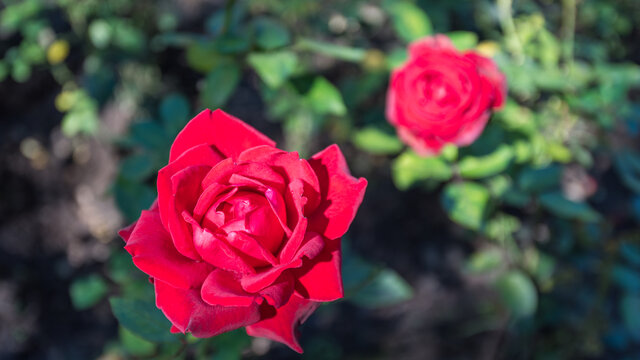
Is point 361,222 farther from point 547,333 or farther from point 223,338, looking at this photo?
point 223,338

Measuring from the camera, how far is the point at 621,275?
1.29 meters

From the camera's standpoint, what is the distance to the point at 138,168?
46.2 inches

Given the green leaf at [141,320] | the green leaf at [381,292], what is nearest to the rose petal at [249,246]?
the green leaf at [141,320]

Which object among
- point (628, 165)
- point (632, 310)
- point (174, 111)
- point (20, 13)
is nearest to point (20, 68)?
point (20, 13)

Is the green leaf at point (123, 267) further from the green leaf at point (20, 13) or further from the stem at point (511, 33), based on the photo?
the stem at point (511, 33)

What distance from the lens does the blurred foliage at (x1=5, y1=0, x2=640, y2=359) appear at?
1.10 meters

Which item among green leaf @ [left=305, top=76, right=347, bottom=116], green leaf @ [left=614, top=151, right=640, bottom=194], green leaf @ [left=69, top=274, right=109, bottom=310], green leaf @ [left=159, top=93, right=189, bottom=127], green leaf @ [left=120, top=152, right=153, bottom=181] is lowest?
green leaf @ [left=69, top=274, right=109, bottom=310]

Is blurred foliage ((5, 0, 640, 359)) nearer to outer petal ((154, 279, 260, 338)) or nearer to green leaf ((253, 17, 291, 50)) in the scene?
green leaf ((253, 17, 291, 50))

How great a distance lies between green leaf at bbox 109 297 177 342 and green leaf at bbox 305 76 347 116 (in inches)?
23.3

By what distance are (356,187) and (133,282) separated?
2.74 ft

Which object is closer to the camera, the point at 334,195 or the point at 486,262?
the point at 334,195

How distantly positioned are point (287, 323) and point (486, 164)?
73cm

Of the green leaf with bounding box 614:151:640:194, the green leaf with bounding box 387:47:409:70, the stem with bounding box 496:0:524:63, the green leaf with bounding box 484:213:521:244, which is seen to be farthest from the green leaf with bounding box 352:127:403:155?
the green leaf with bounding box 614:151:640:194

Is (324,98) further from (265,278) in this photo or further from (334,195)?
(265,278)
